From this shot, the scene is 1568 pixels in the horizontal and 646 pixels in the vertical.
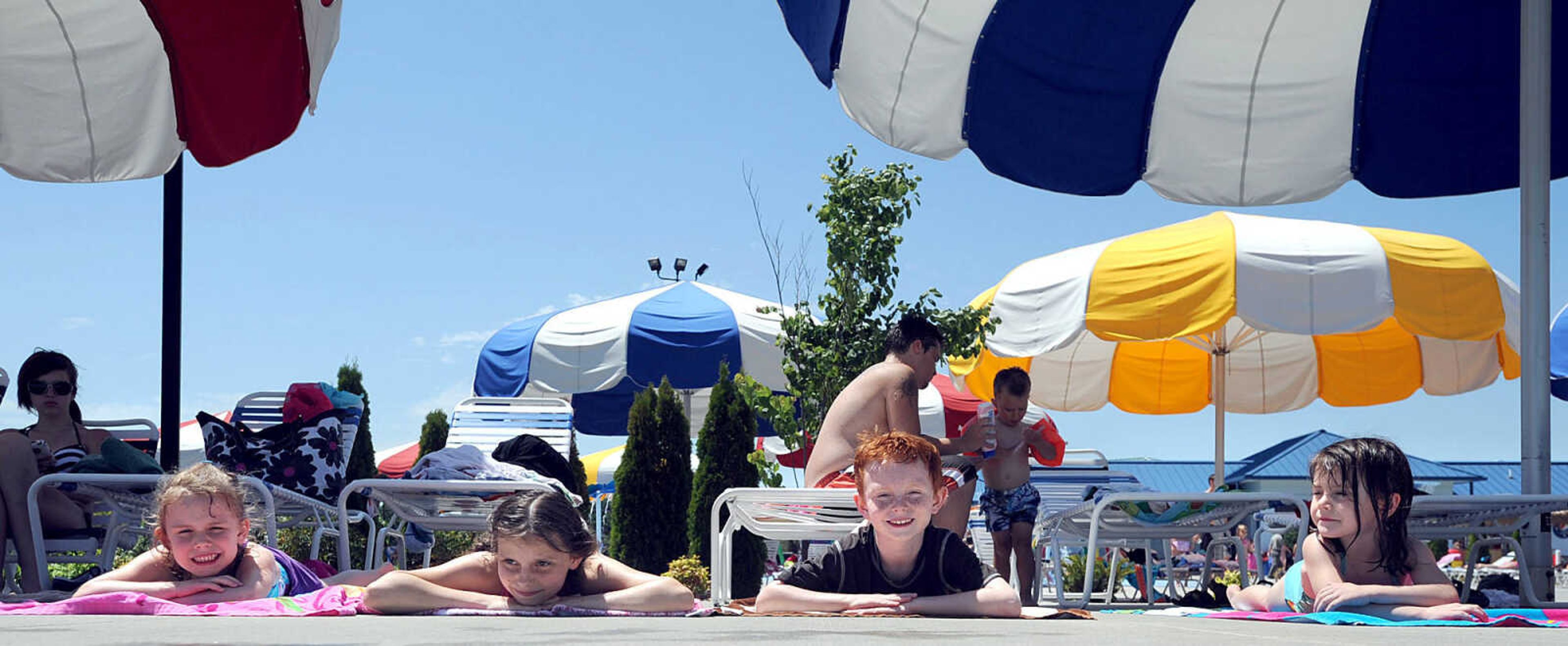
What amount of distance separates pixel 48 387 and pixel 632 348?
8.34 m

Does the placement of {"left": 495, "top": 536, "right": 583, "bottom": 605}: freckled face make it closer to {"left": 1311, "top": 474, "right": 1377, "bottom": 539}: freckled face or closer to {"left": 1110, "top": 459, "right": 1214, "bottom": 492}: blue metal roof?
{"left": 1311, "top": 474, "right": 1377, "bottom": 539}: freckled face

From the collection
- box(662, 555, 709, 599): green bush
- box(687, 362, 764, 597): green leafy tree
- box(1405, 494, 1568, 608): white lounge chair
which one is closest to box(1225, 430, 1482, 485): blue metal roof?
box(687, 362, 764, 597): green leafy tree

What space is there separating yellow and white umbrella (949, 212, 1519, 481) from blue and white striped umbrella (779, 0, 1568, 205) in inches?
81.7

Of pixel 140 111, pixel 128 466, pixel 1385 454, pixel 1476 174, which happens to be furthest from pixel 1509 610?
pixel 140 111

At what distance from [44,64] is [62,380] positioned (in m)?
1.37

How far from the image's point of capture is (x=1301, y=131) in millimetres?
5680

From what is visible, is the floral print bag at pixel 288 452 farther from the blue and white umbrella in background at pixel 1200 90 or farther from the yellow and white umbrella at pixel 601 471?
the yellow and white umbrella at pixel 601 471

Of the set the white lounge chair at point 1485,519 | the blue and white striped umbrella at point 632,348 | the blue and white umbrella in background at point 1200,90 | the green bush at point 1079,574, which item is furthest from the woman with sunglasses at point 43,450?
the blue and white striped umbrella at point 632,348

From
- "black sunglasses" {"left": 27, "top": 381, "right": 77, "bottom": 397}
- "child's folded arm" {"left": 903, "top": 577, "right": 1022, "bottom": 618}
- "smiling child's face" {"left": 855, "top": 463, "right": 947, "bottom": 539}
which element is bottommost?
"child's folded arm" {"left": 903, "top": 577, "right": 1022, "bottom": 618}

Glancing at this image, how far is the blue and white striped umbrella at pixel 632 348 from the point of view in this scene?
544 inches

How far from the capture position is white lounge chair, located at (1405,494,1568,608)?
14.3 ft

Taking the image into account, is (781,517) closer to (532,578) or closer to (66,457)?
(532,578)

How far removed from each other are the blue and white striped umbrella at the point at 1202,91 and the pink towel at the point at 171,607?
302cm

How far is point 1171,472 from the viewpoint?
24141 mm
